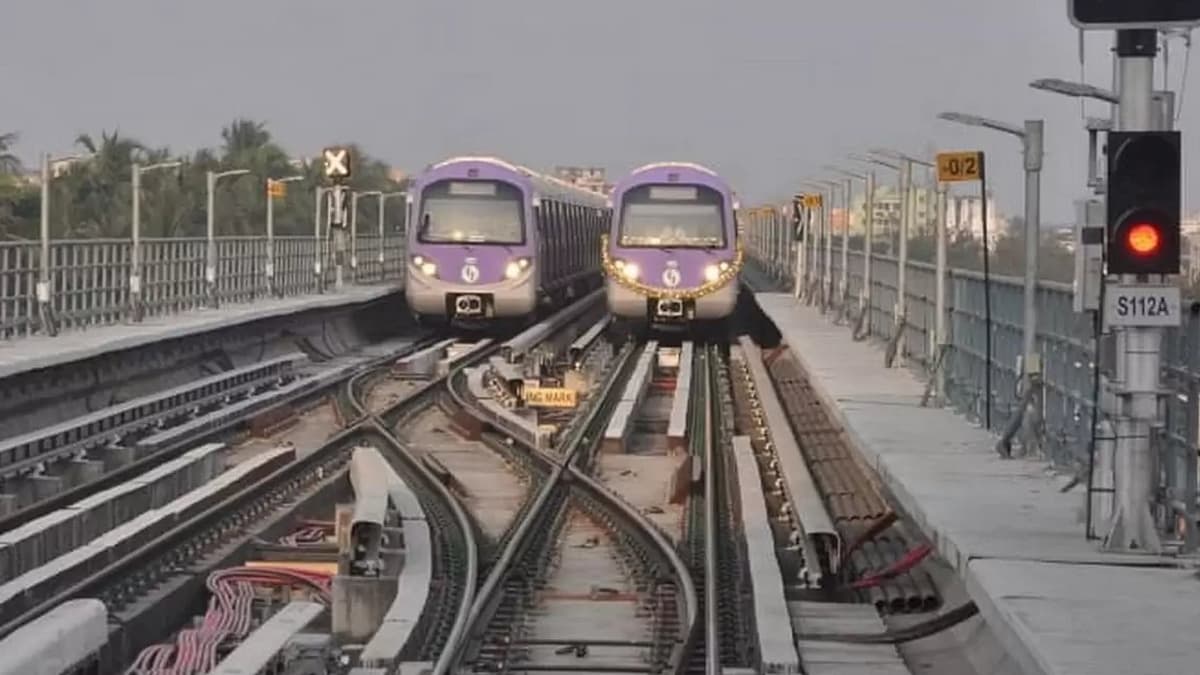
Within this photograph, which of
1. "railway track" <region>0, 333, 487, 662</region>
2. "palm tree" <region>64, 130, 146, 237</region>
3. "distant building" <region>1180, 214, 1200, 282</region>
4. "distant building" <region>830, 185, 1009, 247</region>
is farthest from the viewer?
"palm tree" <region>64, 130, 146, 237</region>

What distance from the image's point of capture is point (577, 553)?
14805mm

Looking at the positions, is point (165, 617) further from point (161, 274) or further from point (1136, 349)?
point (161, 274)

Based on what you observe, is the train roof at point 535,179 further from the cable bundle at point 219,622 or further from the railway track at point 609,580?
the cable bundle at point 219,622

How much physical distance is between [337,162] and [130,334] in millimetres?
12412

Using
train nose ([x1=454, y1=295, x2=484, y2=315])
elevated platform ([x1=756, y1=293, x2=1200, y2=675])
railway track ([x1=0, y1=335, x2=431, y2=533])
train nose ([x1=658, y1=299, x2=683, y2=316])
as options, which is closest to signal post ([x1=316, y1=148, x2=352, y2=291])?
train nose ([x1=454, y1=295, x2=484, y2=315])

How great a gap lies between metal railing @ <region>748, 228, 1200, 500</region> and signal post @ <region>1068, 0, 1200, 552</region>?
0.68ft

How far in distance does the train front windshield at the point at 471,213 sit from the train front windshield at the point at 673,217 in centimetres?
172

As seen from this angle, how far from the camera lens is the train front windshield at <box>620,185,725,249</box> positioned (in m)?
34.8

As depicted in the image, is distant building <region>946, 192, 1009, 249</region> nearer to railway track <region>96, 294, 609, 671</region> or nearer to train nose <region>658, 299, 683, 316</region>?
railway track <region>96, 294, 609, 671</region>

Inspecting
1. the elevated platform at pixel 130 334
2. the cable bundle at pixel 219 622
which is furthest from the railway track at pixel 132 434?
the cable bundle at pixel 219 622

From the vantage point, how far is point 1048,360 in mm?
14617

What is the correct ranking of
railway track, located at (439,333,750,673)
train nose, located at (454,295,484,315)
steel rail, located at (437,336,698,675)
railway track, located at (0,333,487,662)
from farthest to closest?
train nose, located at (454,295,484,315)
railway track, located at (0,333,487,662)
steel rail, located at (437,336,698,675)
railway track, located at (439,333,750,673)

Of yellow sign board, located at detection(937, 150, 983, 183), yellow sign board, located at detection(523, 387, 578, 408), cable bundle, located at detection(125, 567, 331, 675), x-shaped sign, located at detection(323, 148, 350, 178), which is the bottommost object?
cable bundle, located at detection(125, 567, 331, 675)

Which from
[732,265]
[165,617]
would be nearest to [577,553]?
[165,617]
